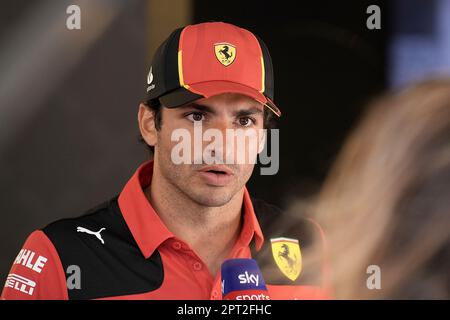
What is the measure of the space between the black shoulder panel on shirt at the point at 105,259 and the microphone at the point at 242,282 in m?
0.27

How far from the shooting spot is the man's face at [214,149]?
1438 mm

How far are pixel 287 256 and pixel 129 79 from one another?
829 mm

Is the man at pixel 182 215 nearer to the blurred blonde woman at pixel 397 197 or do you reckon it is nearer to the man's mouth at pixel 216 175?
the man's mouth at pixel 216 175

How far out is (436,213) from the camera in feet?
7.27

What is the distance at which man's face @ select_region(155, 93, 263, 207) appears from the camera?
1438 mm

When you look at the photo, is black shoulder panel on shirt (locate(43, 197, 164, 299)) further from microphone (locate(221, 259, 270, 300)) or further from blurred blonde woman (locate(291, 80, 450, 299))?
blurred blonde woman (locate(291, 80, 450, 299))

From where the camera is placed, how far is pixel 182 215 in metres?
1.51

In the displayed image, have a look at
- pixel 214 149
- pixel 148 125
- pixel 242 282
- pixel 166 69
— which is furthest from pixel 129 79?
pixel 242 282

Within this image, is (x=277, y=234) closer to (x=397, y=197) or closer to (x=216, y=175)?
(x=216, y=175)
